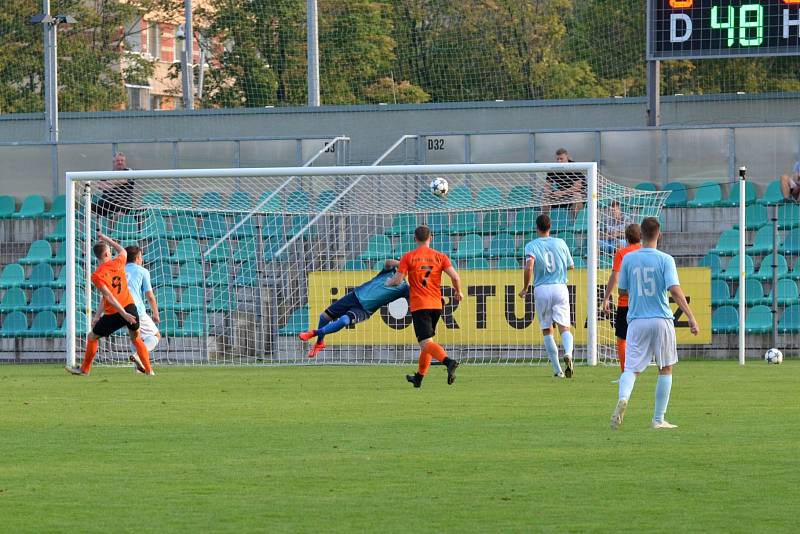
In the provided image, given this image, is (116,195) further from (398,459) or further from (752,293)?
(398,459)

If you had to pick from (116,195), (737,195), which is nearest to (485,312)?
(737,195)

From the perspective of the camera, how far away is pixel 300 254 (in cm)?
2294

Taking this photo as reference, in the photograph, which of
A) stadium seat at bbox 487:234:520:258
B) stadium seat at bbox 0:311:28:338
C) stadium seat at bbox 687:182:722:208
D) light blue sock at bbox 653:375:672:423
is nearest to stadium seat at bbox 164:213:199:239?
stadium seat at bbox 0:311:28:338

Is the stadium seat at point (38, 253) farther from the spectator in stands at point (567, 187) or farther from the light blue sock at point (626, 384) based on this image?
the light blue sock at point (626, 384)

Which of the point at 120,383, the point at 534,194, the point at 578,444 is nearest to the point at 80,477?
the point at 578,444

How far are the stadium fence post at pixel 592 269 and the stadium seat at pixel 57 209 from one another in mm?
9440

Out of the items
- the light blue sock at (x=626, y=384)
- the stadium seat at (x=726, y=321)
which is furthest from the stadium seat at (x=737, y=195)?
the light blue sock at (x=626, y=384)

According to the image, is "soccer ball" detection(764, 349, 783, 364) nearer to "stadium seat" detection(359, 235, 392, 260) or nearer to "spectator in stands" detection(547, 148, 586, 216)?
"spectator in stands" detection(547, 148, 586, 216)

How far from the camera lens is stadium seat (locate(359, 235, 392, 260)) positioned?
73.8ft

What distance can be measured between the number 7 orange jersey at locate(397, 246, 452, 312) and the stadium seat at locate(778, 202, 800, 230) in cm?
823

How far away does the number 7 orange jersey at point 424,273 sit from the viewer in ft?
51.2

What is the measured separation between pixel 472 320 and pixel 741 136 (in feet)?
19.0

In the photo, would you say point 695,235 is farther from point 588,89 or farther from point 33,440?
point 588,89

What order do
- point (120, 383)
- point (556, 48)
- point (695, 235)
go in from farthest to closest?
point (556, 48)
point (695, 235)
point (120, 383)
